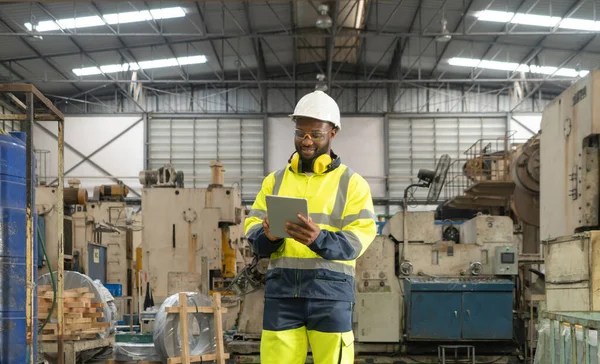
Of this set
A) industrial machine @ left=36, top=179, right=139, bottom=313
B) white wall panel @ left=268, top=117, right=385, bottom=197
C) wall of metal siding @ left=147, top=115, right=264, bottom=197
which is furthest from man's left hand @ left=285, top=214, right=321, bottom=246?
wall of metal siding @ left=147, top=115, right=264, bottom=197

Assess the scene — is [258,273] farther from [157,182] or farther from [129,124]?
[129,124]

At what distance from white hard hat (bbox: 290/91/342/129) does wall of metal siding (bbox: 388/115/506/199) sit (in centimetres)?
1922

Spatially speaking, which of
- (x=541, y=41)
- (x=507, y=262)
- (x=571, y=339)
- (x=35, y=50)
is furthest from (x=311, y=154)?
(x=35, y=50)

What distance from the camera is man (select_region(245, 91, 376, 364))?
295 cm

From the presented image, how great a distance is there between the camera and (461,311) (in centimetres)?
887

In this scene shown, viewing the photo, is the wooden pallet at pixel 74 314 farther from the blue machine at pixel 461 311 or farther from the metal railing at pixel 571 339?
the metal railing at pixel 571 339

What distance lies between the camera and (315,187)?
3141 mm

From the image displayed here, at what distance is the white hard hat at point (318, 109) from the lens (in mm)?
3145

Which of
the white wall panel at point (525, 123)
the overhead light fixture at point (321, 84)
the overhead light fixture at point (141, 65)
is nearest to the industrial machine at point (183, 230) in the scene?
the overhead light fixture at point (321, 84)

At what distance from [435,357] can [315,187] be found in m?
6.70

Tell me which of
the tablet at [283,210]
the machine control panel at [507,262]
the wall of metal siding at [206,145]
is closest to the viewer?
the tablet at [283,210]

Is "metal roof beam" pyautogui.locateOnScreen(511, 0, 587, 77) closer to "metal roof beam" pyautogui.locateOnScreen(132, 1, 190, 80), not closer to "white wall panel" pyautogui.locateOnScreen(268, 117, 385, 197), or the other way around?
"white wall panel" pyautogui.locateOnScreen(268, 117, 385, 197)

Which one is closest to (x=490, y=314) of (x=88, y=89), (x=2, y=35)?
(x=2, y=35)

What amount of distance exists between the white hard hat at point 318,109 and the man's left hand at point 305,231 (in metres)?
0.57
